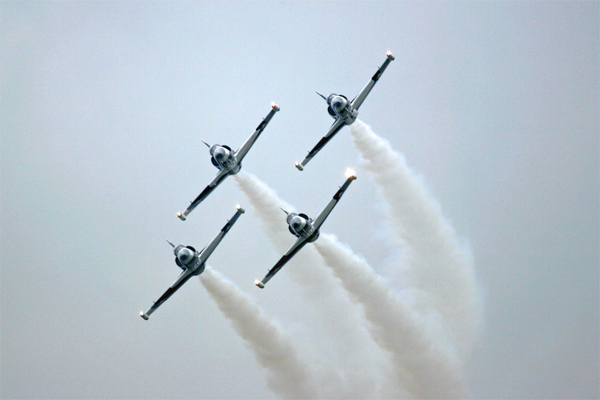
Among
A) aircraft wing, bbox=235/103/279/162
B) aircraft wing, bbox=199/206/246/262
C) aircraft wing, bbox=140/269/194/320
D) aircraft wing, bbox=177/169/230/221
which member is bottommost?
aircraft wing, bbox=140/269/194/320

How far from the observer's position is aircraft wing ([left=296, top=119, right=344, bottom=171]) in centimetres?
11319

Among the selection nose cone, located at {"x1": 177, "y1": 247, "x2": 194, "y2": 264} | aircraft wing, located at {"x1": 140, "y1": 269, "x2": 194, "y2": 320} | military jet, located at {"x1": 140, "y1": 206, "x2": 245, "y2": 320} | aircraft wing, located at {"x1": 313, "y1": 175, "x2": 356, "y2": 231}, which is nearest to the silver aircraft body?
military jet, located at {"x1": 140, "y1": 206, "x2": 245, "y2": 320}

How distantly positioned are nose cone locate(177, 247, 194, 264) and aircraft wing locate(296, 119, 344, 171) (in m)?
13.9

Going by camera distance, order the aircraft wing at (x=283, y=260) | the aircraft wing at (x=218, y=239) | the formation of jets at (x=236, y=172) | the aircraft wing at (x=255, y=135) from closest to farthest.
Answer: the aircraft wing at (x=283, y=260)
the formation of jets at (x=236, y=172)
the aircraft wing at (x=218, y=239)
the aircraft wing at (x=255, y=135)

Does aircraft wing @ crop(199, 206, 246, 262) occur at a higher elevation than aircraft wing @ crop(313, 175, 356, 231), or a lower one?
lower

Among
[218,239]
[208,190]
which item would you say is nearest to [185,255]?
[218,239]

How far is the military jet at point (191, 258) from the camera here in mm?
109875

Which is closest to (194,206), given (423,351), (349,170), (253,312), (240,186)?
(240,186)

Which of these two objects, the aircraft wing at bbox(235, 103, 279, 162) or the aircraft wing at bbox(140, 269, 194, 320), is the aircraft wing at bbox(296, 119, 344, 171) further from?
→ the aircraft wing at bbox(140, 269, 194, 320)

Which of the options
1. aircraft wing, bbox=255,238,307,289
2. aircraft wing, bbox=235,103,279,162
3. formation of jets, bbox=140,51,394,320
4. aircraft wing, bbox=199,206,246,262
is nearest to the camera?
aircraft wing, bbox=255,238,307,289

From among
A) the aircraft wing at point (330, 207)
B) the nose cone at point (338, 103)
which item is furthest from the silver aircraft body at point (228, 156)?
the aircraft wing at point (330, 207)

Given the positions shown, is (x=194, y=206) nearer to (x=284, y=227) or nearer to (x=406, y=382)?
(x=284, y=227)

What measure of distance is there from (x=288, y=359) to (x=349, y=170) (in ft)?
68.2

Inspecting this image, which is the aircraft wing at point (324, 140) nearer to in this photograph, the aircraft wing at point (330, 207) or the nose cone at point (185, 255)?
the aircraft wing at point (330, 207)
